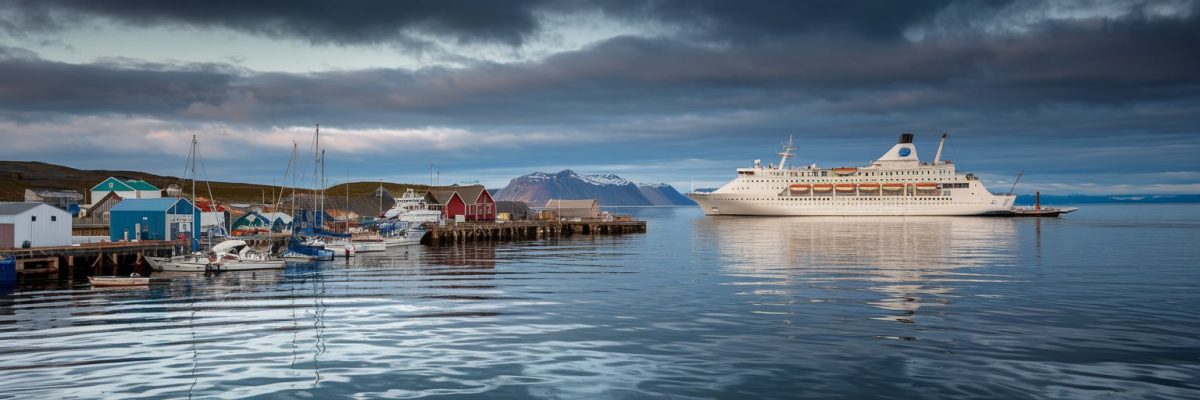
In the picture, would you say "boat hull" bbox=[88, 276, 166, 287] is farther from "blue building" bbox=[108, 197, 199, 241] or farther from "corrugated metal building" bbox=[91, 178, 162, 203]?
"corrugated metal building" bbox=[91, 178, 162, 203]

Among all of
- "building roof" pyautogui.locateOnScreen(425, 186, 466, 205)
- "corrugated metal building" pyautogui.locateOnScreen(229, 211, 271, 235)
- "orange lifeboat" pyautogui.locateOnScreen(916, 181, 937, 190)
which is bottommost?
"corrugated metal building" pyautogui.locateOnScreen(229, 211, 271, 235)

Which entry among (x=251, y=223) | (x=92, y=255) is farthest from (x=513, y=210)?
(x=92, y=255)

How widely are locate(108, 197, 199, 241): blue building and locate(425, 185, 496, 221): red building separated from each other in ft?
114

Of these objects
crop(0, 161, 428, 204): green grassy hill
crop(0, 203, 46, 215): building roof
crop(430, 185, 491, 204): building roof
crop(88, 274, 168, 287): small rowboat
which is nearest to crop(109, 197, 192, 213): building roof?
crop(0, 203, 46, 215): building roof

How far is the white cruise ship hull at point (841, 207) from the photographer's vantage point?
13650 centimetres

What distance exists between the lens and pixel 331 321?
23.7 meters

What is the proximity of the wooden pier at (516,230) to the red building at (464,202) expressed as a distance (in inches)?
208

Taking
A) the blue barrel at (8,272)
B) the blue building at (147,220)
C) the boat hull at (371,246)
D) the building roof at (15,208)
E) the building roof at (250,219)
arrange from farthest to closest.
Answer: the building roof at (250,219) → the boat hull at (371,246) → the blue building at (147,220) → the building roof at (15,208) → the blue barrel at (8,272)

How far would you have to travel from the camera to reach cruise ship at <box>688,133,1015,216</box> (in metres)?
137

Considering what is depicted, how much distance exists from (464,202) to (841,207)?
76.0m

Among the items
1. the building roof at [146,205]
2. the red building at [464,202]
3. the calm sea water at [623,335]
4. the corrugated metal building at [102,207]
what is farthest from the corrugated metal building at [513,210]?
the calm sea water at [623,335]

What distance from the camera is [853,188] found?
13962cm

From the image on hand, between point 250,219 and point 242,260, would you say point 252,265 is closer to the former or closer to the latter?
point 242,260

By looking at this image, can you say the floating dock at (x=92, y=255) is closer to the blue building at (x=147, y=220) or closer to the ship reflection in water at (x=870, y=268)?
the blue building at (x=147, y=220)
